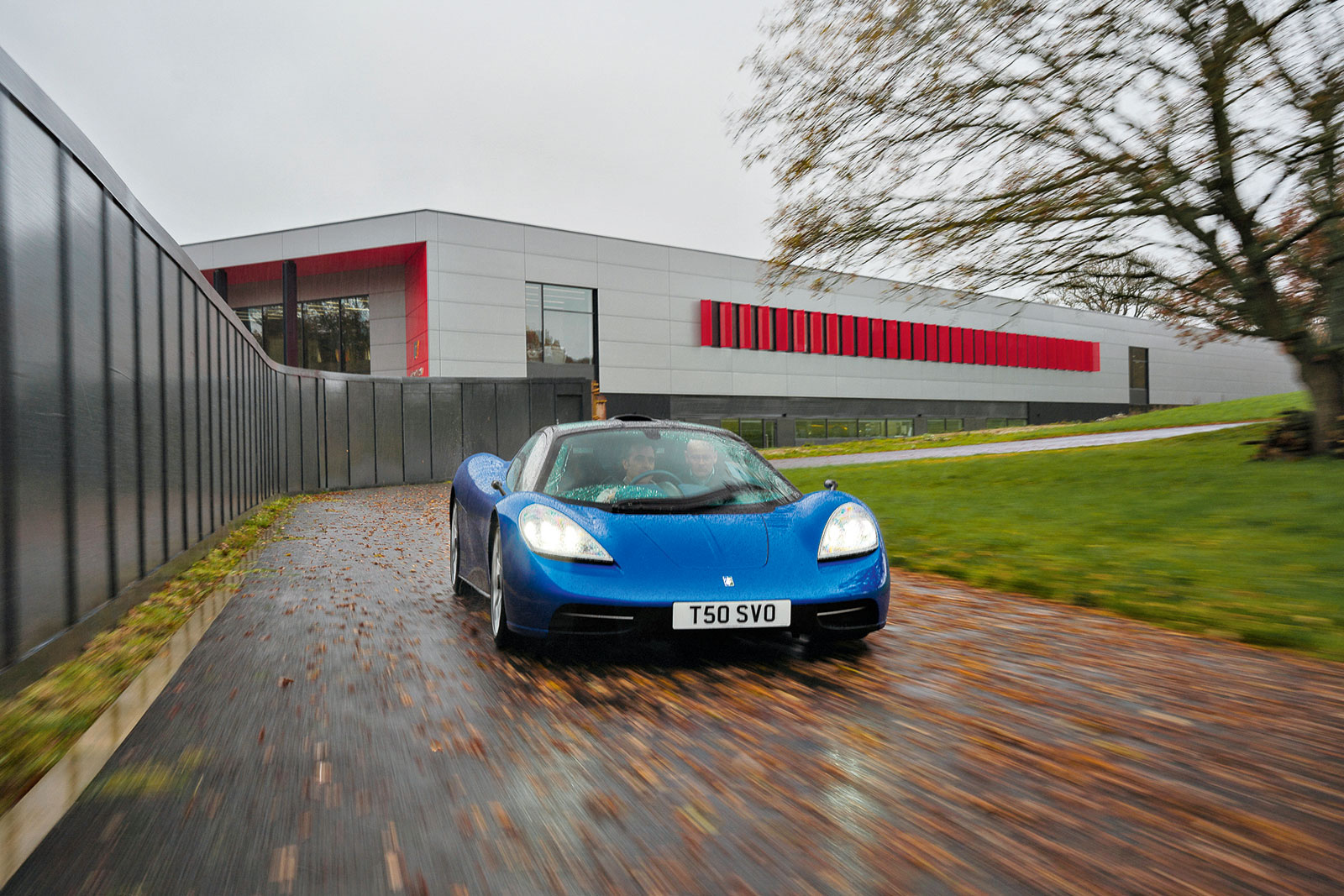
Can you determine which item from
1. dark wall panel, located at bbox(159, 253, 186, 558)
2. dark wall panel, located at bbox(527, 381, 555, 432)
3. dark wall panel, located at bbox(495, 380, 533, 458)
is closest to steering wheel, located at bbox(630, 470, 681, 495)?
dark wall panel, located at bbox(159, 253, 186, 558)

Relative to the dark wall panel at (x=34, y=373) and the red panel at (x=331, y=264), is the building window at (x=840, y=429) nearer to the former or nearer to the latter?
the red panel at (x=331, y=264)

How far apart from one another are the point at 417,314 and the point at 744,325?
14.1m

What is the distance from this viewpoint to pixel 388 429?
23703 millimetres

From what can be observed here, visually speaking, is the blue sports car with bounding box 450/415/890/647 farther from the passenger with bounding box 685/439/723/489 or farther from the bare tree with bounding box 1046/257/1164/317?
the bare tree with bounding box 1046/257/1164/317

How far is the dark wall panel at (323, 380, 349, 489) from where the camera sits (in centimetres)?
2212

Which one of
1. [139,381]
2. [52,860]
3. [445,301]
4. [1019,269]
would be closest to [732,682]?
[52,860]

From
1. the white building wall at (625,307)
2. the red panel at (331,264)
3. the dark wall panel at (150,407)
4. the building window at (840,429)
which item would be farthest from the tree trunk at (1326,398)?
the building window at (840,429)

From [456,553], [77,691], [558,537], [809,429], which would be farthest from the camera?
[809,429]

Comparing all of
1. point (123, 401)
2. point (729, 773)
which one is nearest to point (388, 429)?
point (123, 401)

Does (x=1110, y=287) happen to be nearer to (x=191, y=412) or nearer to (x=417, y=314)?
(x=191, y=412)

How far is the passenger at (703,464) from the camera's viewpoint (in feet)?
17.2

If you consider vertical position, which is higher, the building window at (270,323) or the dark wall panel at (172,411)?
the building window at (270,323)

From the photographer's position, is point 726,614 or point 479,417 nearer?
point 726,614

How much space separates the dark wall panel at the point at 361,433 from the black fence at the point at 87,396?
13033 mm
